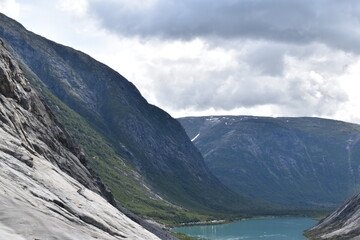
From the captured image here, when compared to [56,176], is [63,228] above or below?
below

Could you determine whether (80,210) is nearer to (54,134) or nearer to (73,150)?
(54,134)

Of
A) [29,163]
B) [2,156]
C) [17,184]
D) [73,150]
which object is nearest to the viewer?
[17,184]

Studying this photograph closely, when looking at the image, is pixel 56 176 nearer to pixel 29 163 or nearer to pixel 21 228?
pixel 29 163

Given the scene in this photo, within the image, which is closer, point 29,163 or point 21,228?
point 21,228

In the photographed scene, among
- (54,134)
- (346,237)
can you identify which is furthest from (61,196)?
(346,237)

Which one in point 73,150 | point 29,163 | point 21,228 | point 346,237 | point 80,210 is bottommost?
point 21,228

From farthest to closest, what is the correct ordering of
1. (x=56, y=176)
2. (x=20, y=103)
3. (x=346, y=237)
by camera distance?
(x=346, y=237) < (x=20, y=103) < (x=56, y=176)
